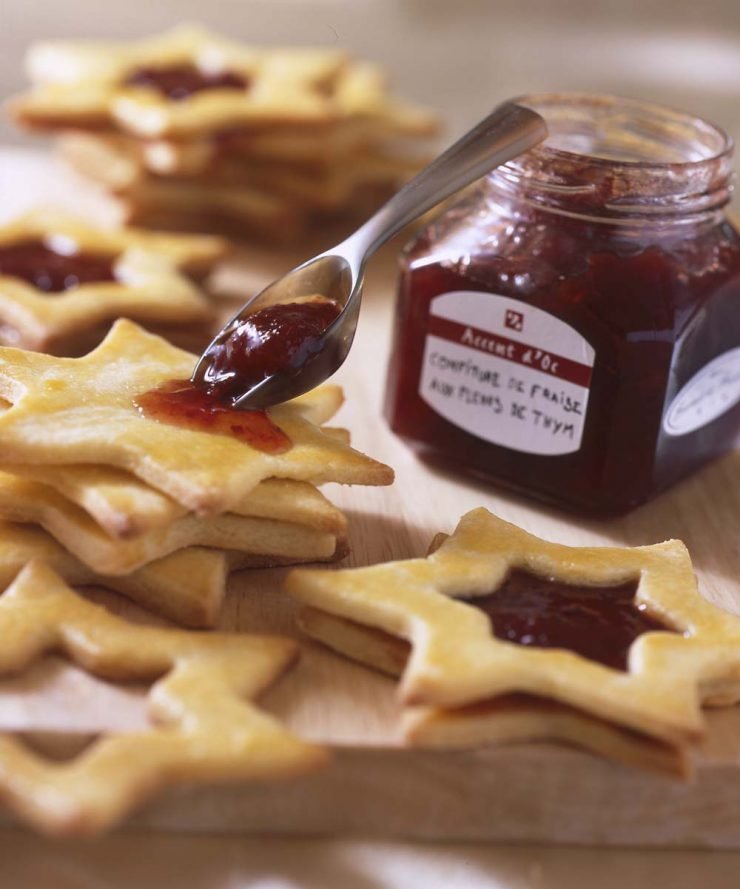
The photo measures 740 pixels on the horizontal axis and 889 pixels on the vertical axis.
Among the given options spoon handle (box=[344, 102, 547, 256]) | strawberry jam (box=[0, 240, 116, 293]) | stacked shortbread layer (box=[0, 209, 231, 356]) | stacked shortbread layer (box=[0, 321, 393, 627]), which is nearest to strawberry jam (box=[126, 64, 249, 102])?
stacked shortbread layer (box=[0, 209, 231, 356])

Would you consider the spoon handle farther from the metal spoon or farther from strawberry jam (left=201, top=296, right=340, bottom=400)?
strawberry jam (left=201, top=296, right=340, bottom=400)

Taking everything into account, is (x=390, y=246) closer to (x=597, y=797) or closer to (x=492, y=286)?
(x=492, y=286)

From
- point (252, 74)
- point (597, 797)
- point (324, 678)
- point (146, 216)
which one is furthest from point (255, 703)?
point (252, 74)

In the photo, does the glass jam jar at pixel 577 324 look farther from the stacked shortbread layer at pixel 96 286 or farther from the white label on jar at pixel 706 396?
the stacked shortbread layer at pixel 96 286

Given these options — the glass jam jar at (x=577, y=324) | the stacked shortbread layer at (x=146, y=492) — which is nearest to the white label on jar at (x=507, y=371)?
the glass jam jar at (x=577, y=324)

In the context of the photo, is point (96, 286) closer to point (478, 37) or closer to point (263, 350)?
point (263, 350)

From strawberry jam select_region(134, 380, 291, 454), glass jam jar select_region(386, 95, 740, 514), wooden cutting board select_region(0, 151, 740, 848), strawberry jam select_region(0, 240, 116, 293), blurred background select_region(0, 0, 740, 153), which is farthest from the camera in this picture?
blurred background select_region(0, 0, 740, 153)
